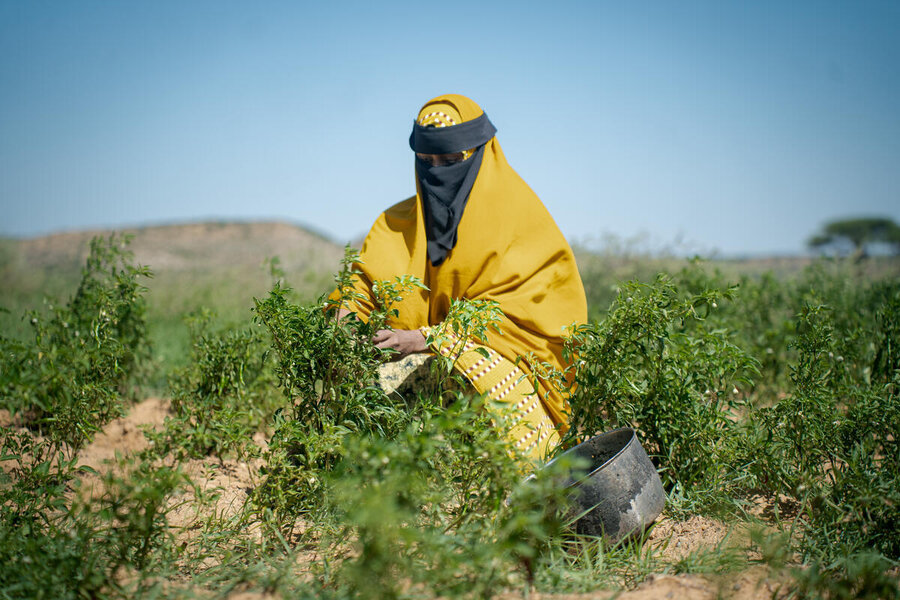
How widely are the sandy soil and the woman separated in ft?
2.32

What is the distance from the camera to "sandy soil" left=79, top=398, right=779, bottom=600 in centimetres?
187

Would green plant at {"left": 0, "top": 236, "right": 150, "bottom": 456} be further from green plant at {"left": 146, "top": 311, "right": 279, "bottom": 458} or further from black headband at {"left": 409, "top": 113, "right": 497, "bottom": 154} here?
black headband at {"left": 409, "top": 113, "right": 497, "bottom": 154}

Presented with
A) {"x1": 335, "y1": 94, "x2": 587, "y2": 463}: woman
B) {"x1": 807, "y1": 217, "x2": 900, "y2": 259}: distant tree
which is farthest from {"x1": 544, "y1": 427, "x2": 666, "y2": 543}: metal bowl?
{"x1": 807, "y1": 217, "x2": 900, "y2": 259}: distant tree

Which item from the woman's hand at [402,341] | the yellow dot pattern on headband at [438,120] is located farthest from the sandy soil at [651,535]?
the yellow dot pattern on headband at [438,120]

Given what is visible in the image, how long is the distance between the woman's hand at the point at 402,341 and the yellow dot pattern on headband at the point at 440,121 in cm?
104

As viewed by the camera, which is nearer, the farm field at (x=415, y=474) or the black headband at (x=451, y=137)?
the farm field at (x=415, y=474)

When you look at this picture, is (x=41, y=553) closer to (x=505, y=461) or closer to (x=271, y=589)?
(x=271, y=589)

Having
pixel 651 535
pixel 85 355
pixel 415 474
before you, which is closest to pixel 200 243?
pixel 85 355

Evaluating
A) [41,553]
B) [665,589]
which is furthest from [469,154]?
[41,553]

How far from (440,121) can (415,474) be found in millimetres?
2044

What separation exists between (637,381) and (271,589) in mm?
1715

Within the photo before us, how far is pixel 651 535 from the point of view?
98.0 inches

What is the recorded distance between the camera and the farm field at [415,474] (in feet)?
5.80

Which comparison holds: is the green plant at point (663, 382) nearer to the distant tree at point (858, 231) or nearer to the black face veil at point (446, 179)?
the black face veil at point (446, 179)
